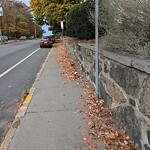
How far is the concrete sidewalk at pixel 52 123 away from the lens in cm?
368

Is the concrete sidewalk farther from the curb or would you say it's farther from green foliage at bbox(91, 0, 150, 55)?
green foliage at bbox(91, 0, 150, 55)

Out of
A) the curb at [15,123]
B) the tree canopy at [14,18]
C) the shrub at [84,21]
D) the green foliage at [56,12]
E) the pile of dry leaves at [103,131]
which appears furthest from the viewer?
the tree canopy at [14,18]

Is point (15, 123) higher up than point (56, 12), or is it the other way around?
→ point (56, 12)

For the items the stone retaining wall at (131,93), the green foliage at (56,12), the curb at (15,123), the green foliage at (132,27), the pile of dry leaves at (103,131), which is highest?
the green foliage at (56,12)

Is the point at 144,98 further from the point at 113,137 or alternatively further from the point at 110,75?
the point at 110,75

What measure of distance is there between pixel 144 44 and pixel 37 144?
7.46ft

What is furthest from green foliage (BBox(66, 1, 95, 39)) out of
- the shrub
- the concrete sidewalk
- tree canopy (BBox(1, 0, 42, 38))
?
tree canopy (BBox(1, 0, 42, 38))

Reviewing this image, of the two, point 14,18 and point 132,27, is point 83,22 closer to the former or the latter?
point 132,27

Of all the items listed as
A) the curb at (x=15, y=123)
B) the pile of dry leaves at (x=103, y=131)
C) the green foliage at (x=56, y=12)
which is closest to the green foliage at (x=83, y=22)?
the curb at (x=15, y=123)

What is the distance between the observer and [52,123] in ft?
14.6

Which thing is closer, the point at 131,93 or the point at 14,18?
the point at 131,93

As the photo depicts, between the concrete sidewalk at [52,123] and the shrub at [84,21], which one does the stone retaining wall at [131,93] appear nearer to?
the concrete sidewalk at [52,123]

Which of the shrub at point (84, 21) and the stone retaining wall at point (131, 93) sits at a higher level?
the shrub at point (84, 21)

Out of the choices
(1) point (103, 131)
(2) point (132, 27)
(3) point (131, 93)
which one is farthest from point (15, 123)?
(2) point (132, 27)
